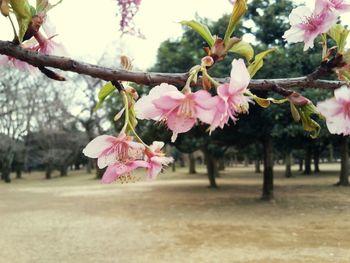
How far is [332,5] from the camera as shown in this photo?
782 mm

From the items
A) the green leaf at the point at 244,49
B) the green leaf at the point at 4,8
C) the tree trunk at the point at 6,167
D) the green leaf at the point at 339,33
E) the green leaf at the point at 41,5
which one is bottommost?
the tree trunk at the point at 6,167

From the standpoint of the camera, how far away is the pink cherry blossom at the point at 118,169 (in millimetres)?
746

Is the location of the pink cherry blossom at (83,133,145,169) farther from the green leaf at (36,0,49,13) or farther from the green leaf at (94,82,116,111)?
the green leaf at (36,0,49,13)

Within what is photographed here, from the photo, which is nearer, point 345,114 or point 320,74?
point 345,114

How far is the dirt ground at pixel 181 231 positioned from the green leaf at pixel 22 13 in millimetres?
6103

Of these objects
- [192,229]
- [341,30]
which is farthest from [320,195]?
[341,30]

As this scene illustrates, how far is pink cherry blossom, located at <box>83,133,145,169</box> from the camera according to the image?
0.75 metres

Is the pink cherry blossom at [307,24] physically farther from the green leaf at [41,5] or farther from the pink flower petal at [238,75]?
the green leaf at [41,5]

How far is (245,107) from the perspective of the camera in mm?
677

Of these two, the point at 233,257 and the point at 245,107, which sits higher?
the point at 245,107

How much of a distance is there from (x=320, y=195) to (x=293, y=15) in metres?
15.9

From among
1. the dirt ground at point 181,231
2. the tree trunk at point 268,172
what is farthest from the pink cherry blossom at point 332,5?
the tree trunk at point 268,172

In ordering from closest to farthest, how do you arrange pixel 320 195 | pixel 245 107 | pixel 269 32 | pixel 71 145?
1. pixel 245 107
2. pixel 269 32
3. pixel 320 195
4. pixel 71 145

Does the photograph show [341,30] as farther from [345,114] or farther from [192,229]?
[192,229]
